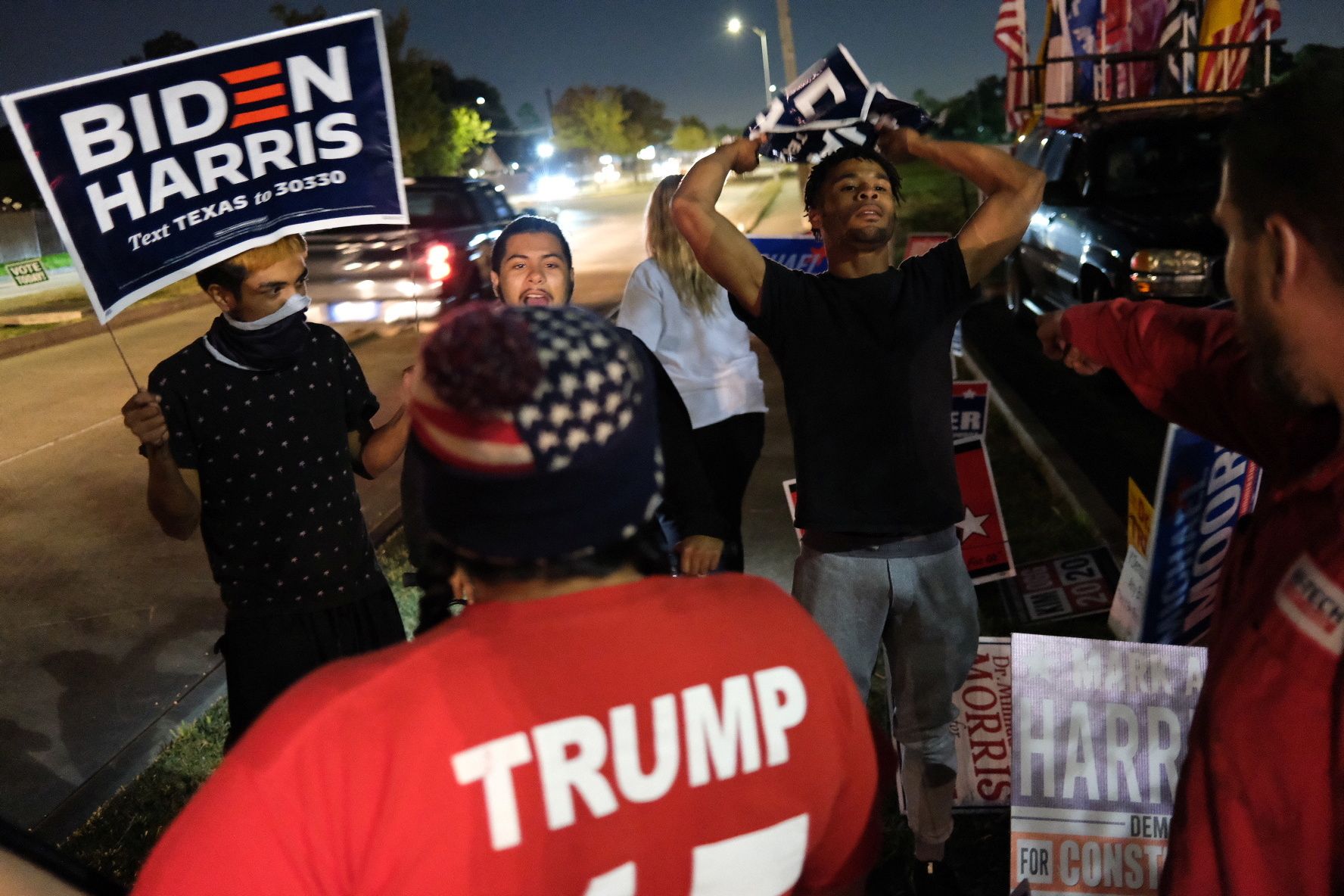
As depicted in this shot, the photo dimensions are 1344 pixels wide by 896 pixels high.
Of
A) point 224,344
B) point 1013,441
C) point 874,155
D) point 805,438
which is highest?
point 874,155

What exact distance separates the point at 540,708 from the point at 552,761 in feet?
0.19

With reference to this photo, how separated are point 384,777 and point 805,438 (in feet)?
6.22

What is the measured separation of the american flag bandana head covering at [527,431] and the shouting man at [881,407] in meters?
1.60

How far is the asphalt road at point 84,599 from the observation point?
3.92 m

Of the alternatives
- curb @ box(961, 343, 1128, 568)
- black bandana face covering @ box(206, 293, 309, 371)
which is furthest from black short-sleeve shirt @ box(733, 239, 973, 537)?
curb @ box(961, 343, 1128, 568)

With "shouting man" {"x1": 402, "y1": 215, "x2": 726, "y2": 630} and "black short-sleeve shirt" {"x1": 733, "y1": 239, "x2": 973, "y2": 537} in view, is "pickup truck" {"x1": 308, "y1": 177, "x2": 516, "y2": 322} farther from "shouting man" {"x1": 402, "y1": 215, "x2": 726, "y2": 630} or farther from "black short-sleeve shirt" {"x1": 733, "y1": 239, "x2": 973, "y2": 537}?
"black short-sleeve shirt" {"x1": 733, "y1": 239, "x2": 973, "y2": 537}

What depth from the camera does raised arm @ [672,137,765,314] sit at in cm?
267

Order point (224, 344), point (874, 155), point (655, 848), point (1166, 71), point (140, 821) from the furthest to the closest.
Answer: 1. point (1166, 71)
2. point (140, 821)
3. point (874, 155)
4. point (224, 344)
5. point (655, 848)

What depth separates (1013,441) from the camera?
7.04 m

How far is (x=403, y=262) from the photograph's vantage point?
1108 centimetres

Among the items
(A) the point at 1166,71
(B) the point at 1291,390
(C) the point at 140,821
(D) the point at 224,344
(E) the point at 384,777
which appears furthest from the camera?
(A) the point at 1166,71

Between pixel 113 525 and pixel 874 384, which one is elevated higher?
pixel 874 384

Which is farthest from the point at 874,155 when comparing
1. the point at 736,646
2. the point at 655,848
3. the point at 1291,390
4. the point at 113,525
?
the point at 113,525

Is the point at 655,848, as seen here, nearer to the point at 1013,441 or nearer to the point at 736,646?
the point at 736,646
